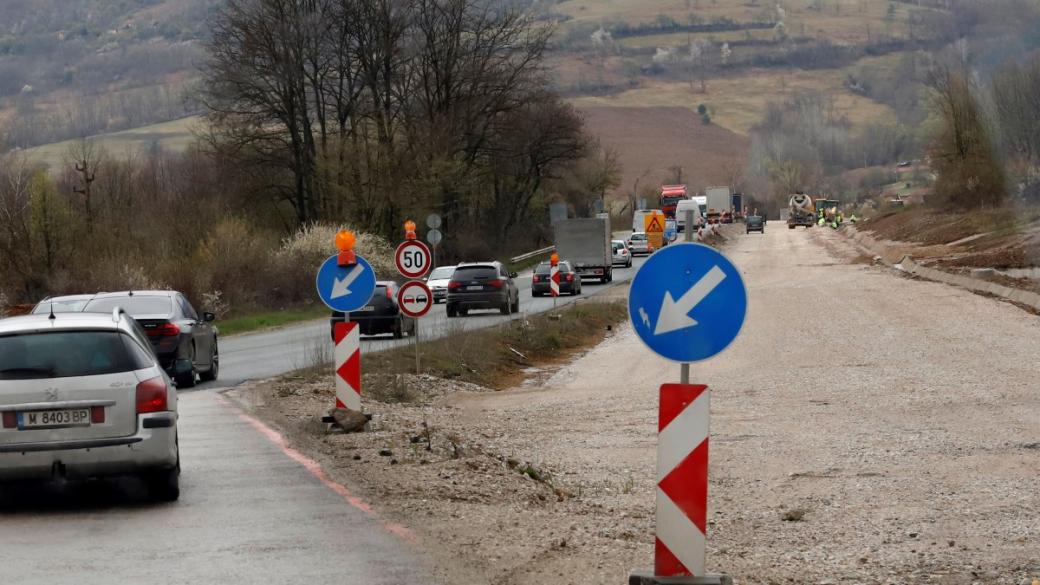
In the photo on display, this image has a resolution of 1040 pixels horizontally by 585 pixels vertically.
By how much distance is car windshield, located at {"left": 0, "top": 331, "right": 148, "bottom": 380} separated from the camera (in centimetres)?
1088

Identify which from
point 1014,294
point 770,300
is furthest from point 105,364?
point 770,300

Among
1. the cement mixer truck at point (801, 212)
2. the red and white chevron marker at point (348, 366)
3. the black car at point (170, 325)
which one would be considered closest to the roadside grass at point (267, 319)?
the black car at point (170, 325)

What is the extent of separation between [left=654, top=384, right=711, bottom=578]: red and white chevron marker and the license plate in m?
4.99

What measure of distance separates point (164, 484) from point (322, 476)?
5.93 ft

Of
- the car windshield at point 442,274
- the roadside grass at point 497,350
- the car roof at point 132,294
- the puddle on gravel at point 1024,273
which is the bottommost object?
the car windshield at point 442,274

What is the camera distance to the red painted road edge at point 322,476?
1008 centimetres

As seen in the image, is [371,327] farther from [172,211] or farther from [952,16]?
[952,16]

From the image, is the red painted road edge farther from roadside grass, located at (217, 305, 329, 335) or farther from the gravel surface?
roadside grass, located at (217, 305, 329, 335)

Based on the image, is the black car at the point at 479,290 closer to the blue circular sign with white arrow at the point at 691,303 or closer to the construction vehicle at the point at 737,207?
the blue circular sign with white arrow at the point at 691,303

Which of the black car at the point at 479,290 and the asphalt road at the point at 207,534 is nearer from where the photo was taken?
the asphalt road at the point at 207,534

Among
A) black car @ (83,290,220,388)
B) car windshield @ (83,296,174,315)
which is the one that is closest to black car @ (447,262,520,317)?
black car @ (83,290,220,388)

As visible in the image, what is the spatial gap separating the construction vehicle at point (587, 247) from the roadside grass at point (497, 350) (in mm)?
27345

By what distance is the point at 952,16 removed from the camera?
263 ft

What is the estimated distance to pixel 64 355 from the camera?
36.1ft
